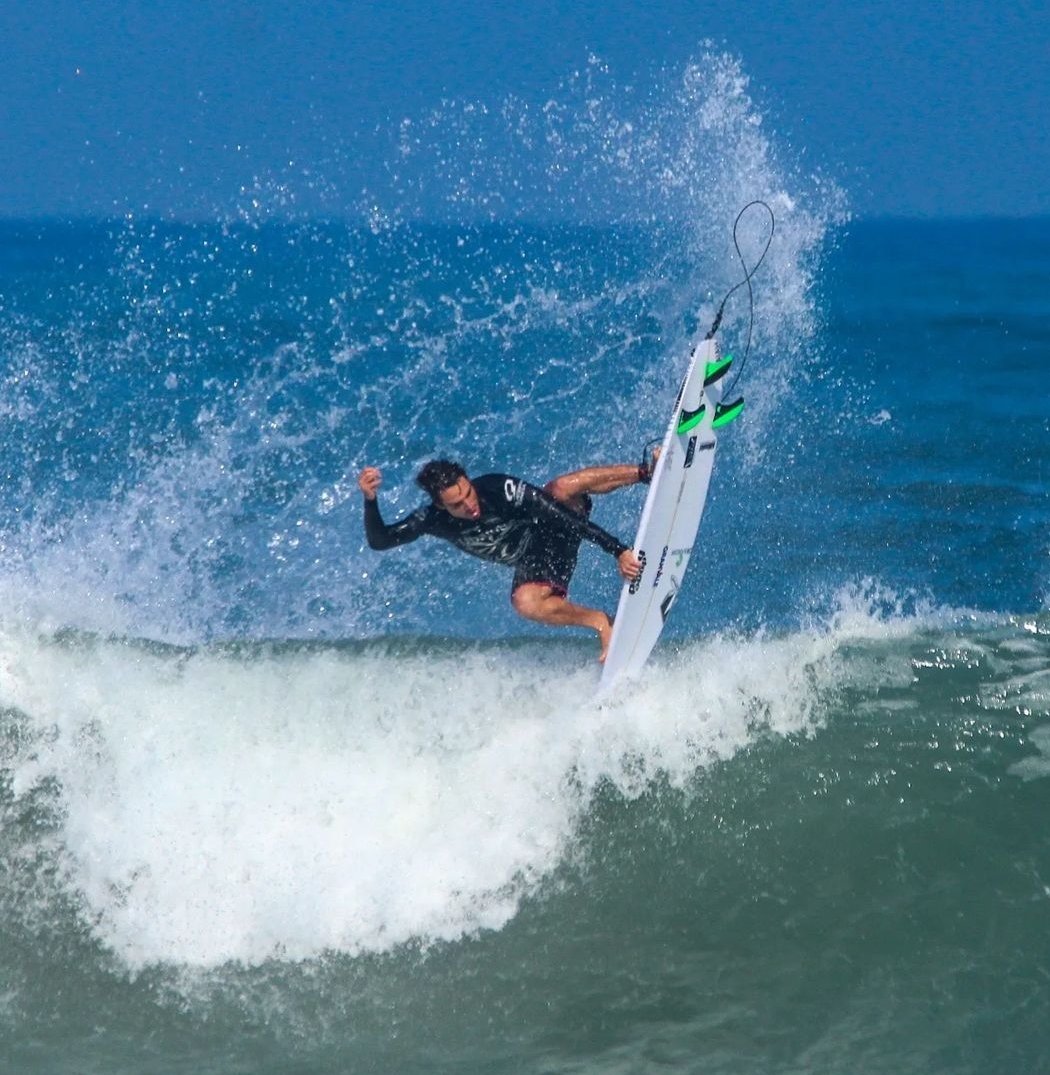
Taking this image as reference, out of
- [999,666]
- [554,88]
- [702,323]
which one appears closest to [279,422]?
[702,323]

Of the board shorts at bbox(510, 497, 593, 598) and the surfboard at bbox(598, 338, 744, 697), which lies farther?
the board shorts at bbox(510, 497, 593, 598)

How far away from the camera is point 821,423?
32.9 ft

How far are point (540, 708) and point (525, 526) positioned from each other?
2.99 ft

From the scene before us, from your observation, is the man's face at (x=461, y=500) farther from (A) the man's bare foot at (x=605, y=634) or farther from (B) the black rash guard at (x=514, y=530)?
(A) the man's bare foot at (x=605, y=634)

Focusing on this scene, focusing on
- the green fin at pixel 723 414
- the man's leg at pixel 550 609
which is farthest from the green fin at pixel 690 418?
the man's leg at pixel 550 609

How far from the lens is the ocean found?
195 inches

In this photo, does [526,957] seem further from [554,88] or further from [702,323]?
[554,88]

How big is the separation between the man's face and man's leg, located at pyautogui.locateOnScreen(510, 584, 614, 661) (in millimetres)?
481

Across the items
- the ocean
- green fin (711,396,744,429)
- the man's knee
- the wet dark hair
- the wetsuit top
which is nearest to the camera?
the ocean

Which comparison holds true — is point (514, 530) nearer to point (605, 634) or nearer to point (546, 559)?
point (546, 559)

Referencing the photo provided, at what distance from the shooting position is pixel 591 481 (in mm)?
6152

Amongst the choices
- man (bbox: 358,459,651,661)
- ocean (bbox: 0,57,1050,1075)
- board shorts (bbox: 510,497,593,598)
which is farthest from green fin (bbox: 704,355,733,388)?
ocean (bbox: 0,57,1050,1075)

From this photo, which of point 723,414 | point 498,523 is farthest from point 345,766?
point 723,414

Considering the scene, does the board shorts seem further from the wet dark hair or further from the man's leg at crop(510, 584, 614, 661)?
the wet dark hair
